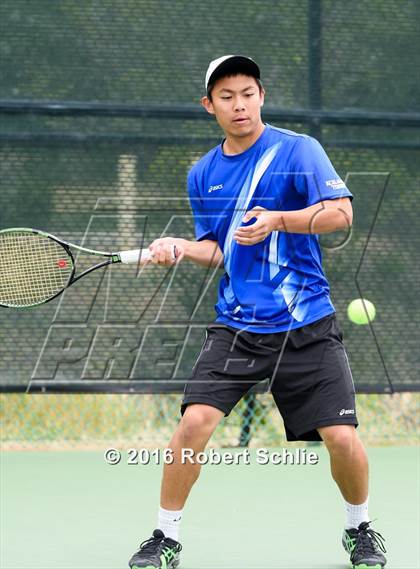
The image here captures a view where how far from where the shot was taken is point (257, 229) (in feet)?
9.60

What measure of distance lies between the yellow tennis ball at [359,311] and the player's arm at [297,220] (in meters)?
2.04

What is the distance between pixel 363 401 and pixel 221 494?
1.56 m

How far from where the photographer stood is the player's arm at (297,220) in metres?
2.94

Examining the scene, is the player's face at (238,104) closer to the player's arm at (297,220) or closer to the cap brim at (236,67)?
the cap brim at (236,67)

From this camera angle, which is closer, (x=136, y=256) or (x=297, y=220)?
(x=297, y=220)

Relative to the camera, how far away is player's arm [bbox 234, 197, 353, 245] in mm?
2938

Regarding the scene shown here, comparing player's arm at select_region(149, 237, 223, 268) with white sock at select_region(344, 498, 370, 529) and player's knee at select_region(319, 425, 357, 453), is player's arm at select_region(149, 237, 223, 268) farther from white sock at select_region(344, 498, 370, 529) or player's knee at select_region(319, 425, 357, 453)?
white sock at select_region(344, 498, 370, 529)

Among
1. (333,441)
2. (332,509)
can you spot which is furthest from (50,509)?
(333,441)

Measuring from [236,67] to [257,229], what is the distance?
504mm

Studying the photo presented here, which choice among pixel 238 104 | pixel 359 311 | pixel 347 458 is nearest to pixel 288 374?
pixel 347 458

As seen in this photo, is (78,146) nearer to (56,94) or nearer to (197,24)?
(56,94)

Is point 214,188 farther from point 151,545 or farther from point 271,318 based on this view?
point 151,545

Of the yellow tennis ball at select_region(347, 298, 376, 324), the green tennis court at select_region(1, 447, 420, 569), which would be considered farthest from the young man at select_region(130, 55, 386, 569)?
the yellow tennis ball at select_region(347, 298, 376, 324)

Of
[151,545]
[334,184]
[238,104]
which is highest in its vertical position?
[238,104]
